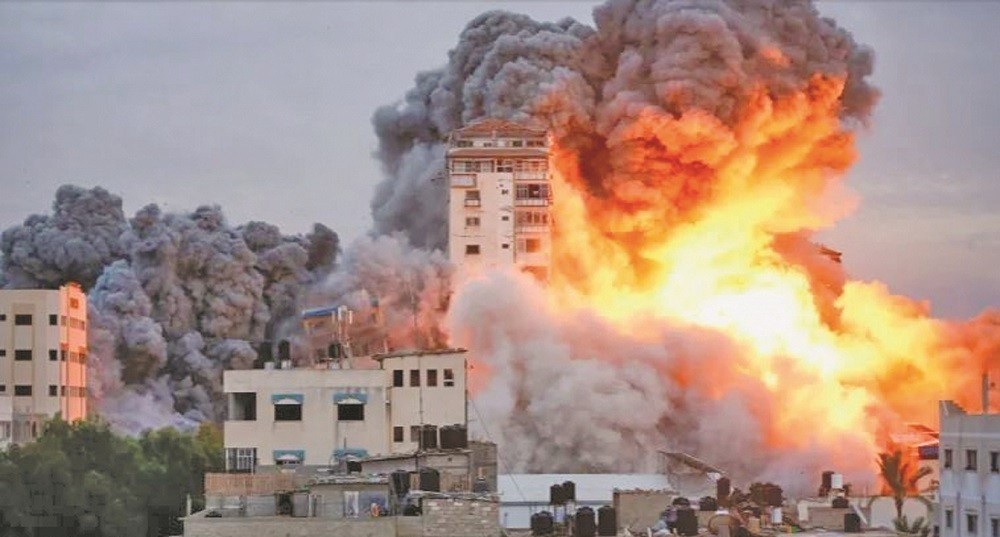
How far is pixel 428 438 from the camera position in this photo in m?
70.1

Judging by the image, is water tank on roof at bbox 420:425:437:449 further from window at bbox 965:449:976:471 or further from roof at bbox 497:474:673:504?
window at bbox 965:449:976:471

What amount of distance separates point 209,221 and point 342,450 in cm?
5425

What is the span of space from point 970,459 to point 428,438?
20.2 metres

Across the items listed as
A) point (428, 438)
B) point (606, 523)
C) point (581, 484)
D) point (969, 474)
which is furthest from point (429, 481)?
point (581, 484)

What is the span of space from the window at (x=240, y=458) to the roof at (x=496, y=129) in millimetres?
30641

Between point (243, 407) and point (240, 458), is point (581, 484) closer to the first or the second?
point (240, 458)

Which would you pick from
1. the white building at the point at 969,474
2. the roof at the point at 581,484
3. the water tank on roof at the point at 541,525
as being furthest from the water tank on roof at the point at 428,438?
the white building at the point at 969,474

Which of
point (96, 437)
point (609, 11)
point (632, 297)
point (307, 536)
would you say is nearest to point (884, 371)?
point (632, 297)

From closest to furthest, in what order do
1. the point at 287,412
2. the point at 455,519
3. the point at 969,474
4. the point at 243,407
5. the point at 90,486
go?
the point at 969,474
the point at 455,519
the point at 287,412
the point at 243,407
the point at 90,486

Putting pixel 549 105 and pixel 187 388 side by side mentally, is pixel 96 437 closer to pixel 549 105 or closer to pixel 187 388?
pixel 549 105

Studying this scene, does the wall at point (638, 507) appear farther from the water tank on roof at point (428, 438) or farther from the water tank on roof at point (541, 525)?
the water tank on roof at point (428, 438)

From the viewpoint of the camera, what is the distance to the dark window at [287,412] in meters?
82.6

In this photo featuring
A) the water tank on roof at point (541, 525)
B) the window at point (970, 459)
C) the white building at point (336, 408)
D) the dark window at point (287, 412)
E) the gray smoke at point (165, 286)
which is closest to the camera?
the window at point (970, 459)

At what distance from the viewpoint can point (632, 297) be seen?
357ft
